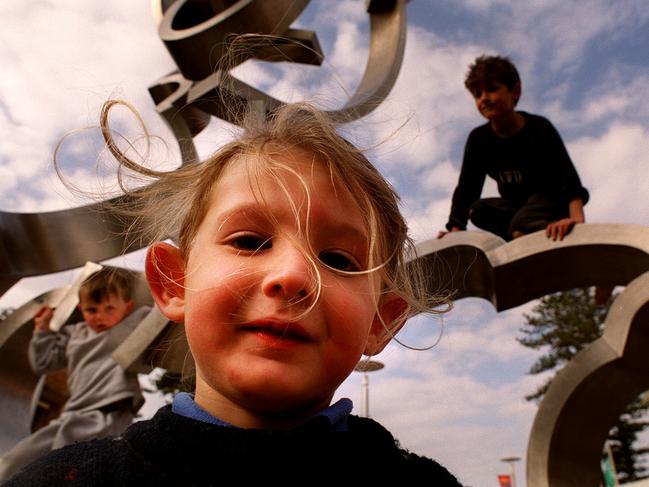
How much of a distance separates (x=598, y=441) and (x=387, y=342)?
330 cm

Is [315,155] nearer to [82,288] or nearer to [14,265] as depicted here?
[82,288]

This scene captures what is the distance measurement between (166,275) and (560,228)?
9.78 ft

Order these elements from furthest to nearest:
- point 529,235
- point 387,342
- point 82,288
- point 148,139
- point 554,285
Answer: point 82,288 < point 554,285 < point 529,235 < point 148,139 < point 387,342

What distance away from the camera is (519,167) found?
407 cm

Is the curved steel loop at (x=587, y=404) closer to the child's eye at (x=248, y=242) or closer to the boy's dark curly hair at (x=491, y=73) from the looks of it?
the boy's dark curly hair at (x=491, y=73)

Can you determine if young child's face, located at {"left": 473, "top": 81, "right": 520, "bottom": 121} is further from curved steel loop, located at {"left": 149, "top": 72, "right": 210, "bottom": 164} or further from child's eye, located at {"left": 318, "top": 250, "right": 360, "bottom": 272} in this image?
child's eye, located at {"left": 318, "top": 250, "right": 360, "bottom": 272}

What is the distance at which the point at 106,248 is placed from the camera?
6.21 metres

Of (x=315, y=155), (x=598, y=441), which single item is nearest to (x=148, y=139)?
(x=315, y=155)

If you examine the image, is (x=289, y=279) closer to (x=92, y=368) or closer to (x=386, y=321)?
(x=386, y=321)

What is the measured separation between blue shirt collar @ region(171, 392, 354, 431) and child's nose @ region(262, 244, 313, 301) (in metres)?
0.21

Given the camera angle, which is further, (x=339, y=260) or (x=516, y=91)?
(x=516, y=91)

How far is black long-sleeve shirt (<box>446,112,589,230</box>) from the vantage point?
12.9 ft

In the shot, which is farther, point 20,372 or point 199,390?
point 20,372

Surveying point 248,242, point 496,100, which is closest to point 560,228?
point 496,100
